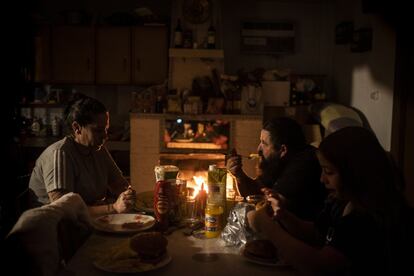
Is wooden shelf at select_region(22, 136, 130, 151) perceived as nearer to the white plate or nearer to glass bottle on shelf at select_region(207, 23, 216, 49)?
glass bottle on shelf at select_region(207, 23, 216, 49)

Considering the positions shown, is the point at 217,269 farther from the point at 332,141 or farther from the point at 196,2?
the point at 196,2

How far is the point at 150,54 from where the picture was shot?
5.24 metres

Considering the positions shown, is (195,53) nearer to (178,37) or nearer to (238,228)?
(178,37)

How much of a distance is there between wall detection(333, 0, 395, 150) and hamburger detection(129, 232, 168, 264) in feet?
9.27

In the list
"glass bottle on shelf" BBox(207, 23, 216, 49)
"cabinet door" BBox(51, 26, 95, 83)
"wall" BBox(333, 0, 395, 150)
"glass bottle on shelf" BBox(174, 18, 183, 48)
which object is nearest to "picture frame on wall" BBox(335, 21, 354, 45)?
"wall" BBox(333, 0, 395, 150)

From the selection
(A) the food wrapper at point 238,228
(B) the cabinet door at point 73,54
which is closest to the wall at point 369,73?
(A) the food wrapper at point 238,228

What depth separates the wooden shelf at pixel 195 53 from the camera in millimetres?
4781

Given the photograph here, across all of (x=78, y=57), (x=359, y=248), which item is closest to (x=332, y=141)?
(x=359, y=248)

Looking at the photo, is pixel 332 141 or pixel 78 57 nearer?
pixel 332 141

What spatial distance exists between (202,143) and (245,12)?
5.67 feet

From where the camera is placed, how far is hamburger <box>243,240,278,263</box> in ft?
5.79

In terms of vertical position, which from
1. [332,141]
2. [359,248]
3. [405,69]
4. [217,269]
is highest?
[405,69]

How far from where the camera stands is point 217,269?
1.72 meters

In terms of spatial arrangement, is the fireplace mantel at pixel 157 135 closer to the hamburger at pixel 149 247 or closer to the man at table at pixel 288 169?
the man at table at pixel 288 169
